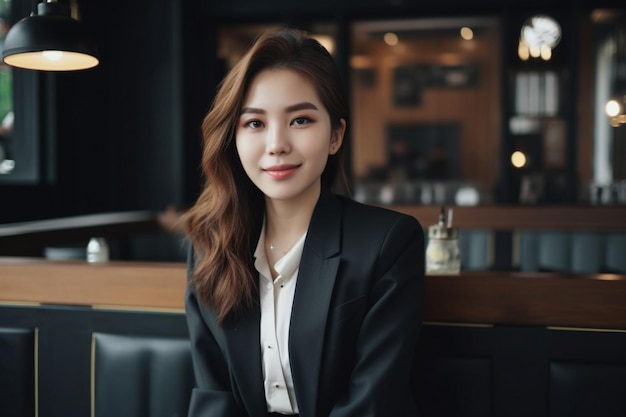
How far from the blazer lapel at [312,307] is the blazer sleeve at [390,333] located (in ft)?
0.25

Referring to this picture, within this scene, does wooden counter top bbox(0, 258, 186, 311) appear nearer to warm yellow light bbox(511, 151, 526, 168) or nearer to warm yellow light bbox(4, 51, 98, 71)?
warm yellow light bbox(4, 51, 98, 71)

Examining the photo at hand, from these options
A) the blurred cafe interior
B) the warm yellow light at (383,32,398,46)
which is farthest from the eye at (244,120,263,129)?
the warm yellow light at (383,32,398,46)

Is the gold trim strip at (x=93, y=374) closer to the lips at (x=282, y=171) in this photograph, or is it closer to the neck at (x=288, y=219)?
the neck at (x=288, y=219)

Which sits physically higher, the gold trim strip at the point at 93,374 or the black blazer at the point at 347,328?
the black blazer at the point at 347,328

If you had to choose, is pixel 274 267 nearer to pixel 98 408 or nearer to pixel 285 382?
pixel 285 382

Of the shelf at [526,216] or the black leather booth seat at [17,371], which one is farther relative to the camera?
the shelf at [526,216]

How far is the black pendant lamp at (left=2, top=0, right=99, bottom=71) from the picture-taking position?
1.89m

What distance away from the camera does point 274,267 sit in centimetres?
157

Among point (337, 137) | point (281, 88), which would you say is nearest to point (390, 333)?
point (337, 137)

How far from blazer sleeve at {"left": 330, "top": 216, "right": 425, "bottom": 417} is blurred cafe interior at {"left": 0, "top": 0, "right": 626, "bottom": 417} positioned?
249mm

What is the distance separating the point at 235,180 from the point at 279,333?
0.38 meters

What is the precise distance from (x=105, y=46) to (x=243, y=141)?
4.92m

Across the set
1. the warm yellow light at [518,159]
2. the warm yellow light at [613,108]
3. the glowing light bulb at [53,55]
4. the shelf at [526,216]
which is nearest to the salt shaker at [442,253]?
the glowing light bulb at [53,55]

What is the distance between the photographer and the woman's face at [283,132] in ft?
4.75
